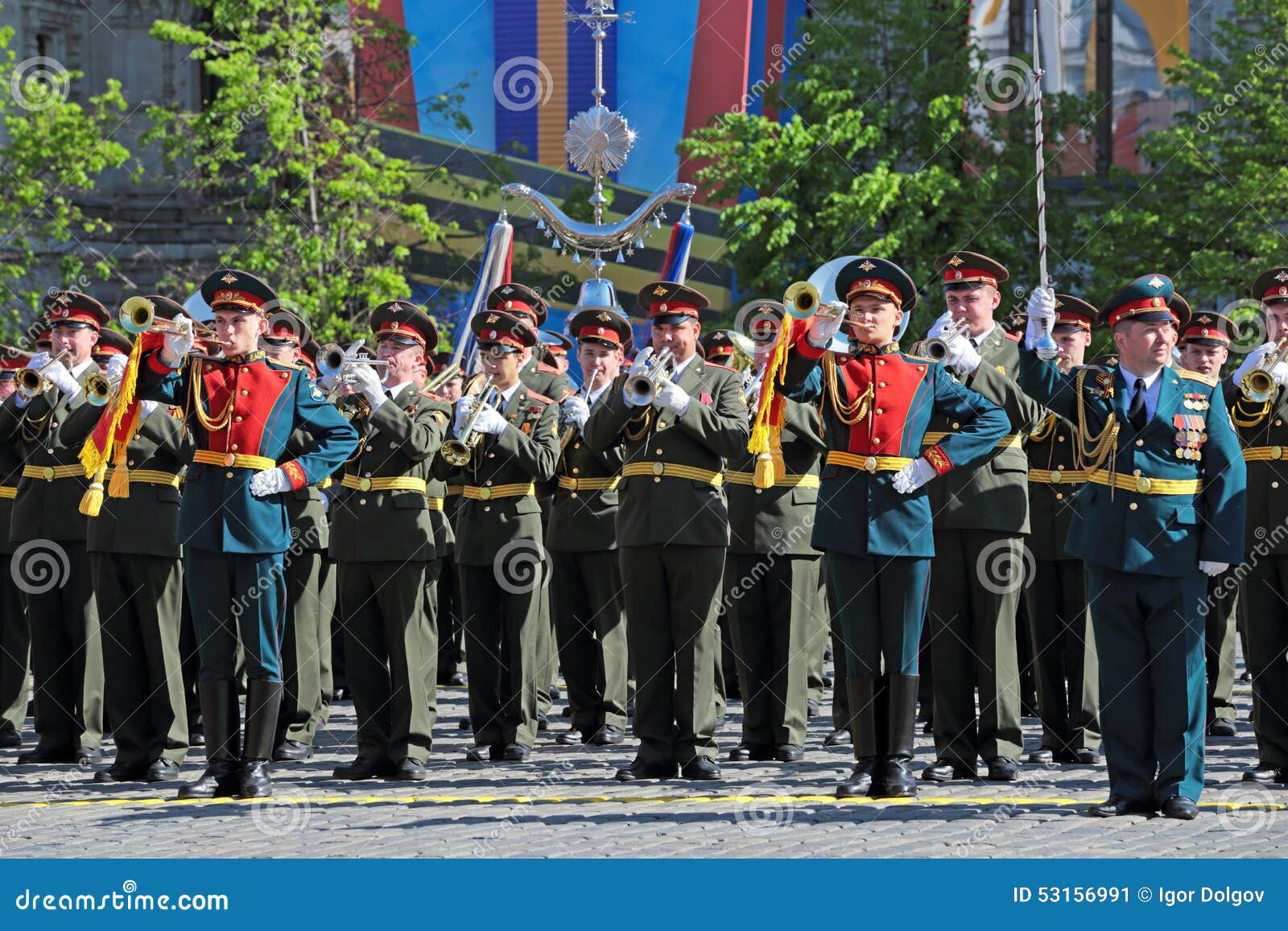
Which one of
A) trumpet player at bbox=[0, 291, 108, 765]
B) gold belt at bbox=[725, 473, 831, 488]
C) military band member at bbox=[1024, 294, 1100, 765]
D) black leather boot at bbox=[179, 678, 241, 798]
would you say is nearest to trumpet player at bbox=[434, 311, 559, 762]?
gold belt at bbox=[725, 473, 831, 488]

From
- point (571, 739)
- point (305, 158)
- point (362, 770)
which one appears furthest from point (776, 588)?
point (305, 158)

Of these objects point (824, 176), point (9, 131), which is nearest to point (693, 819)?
point (824, 176)

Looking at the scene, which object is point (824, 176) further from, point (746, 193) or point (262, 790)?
point (262, 790)

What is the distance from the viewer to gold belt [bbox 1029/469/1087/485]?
11227 millimetres

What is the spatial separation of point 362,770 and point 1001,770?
309 centimetres

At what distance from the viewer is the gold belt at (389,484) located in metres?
10.4

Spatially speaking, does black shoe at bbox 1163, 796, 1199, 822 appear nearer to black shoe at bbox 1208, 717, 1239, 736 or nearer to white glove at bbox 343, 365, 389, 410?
black shoe at bbox 1208, 717, 1239, 736

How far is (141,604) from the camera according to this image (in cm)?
1056

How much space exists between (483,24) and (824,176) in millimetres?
7694

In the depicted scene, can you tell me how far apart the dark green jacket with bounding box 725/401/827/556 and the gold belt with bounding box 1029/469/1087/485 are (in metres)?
1.17

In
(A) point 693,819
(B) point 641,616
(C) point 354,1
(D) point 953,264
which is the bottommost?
(A) point 693,819

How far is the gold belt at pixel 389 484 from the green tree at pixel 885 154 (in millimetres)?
A: 14757

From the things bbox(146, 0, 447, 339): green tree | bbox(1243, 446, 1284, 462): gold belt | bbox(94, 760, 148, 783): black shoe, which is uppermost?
bbox(146, 0, 447, 339): green tree

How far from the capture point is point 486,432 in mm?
10656
